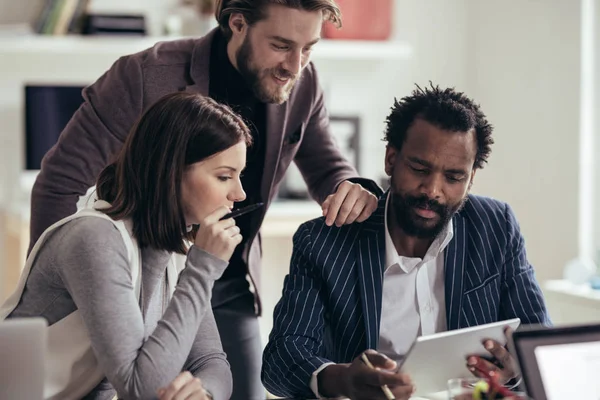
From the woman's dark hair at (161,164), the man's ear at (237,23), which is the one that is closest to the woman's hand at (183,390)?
the woman's dark hair at (161,164)

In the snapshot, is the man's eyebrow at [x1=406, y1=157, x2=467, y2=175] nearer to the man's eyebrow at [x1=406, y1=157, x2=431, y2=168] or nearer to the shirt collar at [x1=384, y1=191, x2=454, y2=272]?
the man's eyebrow at [x1=406, y1=157, x2=431, y2=168]

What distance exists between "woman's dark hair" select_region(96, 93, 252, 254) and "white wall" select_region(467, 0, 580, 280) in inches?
93.7

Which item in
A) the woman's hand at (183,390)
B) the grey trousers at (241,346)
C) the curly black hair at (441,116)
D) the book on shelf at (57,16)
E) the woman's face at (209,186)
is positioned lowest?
the grey trousers at (241,346)

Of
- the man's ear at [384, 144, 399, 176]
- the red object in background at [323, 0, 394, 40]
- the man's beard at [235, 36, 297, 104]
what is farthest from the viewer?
the red object in background at [323, 0, 394, 40]

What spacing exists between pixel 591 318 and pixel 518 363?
210 cm

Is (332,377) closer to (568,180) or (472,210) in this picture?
(472,210)

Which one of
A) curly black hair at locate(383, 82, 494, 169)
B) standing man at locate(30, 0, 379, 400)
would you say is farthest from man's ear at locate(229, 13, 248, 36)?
curly black hair at locate(383, 82, 494, 169)

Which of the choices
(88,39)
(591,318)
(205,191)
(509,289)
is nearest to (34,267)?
(205,191)

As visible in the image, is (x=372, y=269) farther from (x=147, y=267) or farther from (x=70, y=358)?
(x=70, y=358)

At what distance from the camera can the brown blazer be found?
6.49 ft

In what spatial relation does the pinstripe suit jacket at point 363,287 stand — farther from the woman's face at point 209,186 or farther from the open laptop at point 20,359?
the open laptop at point 20,359

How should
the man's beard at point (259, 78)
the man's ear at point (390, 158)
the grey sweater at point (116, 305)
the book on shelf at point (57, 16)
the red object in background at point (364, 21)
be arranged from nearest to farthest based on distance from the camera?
the grey sweater at point (116, 305) → the man's ear at point (390, 158) → the man's beard at point (259, 78) → the book on shelf at point (57, 16) → the red object in background at point (364, 21)

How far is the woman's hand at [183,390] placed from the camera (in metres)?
1.35

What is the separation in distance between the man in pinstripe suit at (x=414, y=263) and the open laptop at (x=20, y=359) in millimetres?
635
